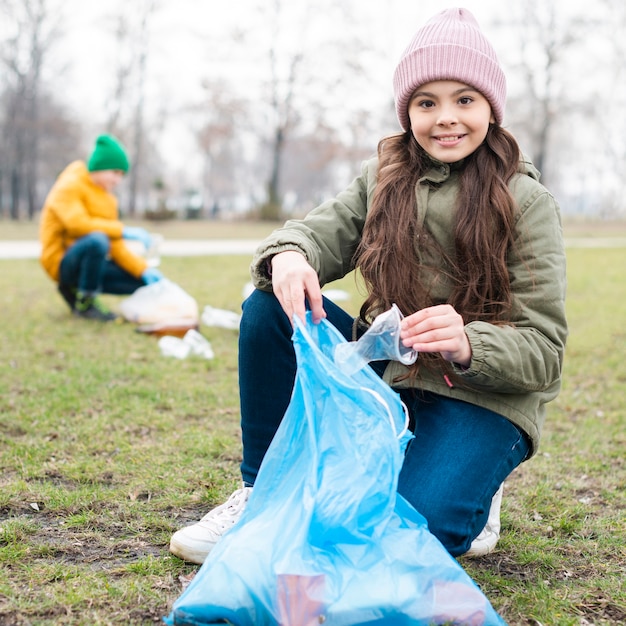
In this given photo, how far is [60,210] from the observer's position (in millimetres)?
5797

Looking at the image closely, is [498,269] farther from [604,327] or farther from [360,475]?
[604,327]

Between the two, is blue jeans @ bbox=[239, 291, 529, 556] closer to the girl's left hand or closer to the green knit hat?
the girl's left hand

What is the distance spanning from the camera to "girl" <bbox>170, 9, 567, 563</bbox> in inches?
76.4

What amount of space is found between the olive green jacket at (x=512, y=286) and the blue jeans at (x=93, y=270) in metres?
3.95

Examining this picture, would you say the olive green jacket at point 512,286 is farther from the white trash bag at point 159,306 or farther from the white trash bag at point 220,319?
the white trash bag at point 220,319

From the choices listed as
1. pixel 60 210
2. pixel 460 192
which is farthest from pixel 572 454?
pixel 60 210

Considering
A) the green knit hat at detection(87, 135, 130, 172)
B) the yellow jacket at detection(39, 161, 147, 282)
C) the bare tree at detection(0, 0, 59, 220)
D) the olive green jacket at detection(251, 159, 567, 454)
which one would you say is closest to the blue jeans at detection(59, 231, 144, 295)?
the yellow jacket at detection(39, 161, 147, 282)

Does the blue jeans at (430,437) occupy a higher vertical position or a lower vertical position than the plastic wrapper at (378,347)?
lower

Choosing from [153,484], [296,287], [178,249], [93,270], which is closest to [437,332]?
[296,287]

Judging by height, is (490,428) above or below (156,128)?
below

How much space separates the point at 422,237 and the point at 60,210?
171 inches

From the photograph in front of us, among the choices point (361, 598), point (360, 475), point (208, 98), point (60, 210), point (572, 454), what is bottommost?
point (572, 454)

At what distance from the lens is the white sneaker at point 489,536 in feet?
7.08

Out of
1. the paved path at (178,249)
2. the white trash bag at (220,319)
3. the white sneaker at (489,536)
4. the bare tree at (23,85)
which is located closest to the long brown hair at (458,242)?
the white sneaker at (489,536)
